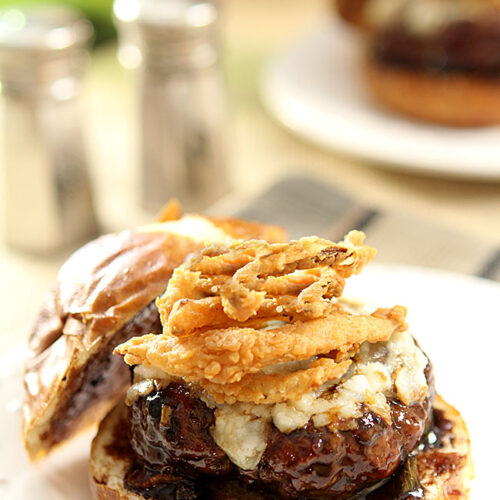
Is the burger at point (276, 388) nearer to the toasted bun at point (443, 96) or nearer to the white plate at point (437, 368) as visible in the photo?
the white plate at point (437, 368)

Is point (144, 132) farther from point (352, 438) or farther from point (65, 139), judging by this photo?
point (352, 438)

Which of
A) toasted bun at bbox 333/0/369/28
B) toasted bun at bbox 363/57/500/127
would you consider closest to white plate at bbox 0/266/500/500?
toasted bun at bbox 363/57/500/127

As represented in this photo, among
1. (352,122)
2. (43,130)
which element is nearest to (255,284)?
(43,130)

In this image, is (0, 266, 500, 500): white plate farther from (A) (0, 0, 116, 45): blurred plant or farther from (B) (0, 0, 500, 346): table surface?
(A) (0, 0, 116, 45): blurred plant

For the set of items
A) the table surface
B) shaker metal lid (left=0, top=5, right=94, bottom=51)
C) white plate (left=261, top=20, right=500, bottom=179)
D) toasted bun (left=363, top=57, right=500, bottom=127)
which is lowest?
the table surface

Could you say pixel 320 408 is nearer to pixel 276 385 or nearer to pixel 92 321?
pixel 276 385

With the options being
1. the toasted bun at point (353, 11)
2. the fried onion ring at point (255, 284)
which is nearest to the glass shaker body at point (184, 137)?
the toasted bun at point (353, 11)

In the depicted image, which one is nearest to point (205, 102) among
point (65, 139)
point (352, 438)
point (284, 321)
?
point (65, 139)
